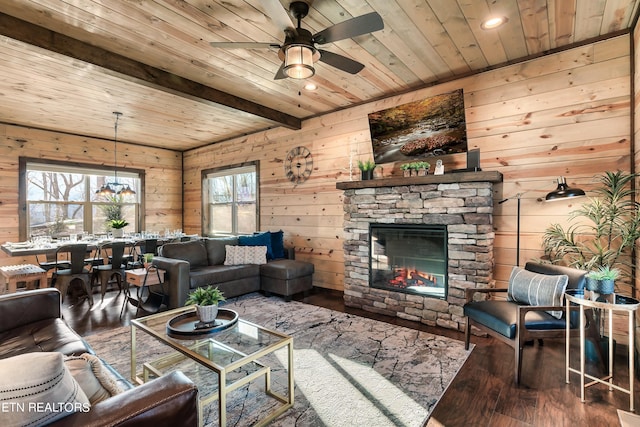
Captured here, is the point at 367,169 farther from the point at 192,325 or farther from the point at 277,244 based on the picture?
the point at 192,325

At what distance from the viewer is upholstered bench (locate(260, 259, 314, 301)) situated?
4.41m

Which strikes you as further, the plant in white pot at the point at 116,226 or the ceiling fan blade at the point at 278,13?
the plant in white pot at the point at 116,226

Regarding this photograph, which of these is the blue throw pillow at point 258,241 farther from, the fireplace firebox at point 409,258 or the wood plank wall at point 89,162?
the wood plank wall at point 89,162

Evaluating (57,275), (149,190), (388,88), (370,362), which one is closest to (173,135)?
(149,190)

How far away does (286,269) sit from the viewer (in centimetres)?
441

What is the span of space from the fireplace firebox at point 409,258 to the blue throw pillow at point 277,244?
5.50ft

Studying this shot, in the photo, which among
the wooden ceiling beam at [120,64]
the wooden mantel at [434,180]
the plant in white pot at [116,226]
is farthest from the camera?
the plant in white pot at [116,226]

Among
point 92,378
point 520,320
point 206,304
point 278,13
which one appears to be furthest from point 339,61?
point 92,378

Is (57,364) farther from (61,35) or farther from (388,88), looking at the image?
(388,88)

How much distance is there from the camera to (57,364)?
0.92m

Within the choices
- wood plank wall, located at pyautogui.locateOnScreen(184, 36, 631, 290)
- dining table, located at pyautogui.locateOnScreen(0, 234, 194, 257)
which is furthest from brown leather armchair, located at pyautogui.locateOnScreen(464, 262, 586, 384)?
dining table, located at pyautogui.locateOnScreen(0, 234, 194, 257)

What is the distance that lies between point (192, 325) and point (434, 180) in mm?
2657

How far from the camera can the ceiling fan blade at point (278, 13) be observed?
1865mm

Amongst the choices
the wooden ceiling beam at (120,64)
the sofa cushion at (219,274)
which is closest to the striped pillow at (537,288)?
the sofa cushion at (219,274)
